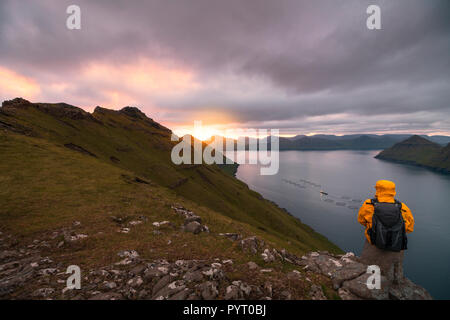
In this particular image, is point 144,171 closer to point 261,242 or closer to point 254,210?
point 254,210

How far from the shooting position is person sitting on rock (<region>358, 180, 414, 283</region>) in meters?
7.45

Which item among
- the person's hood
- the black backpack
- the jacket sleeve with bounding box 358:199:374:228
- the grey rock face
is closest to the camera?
the black backpack

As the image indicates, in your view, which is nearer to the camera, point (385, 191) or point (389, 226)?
point (389, 226)

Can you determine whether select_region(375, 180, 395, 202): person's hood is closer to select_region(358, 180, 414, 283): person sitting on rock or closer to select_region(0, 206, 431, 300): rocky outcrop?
select_region(358, 180, 414, 283): person sitting on rock

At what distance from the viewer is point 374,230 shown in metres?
7.88

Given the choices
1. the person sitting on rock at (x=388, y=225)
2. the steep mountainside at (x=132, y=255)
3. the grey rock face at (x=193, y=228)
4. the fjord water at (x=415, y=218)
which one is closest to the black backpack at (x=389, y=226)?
the person sitting on rock at (x=388, y=225)

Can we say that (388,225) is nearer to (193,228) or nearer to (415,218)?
(193,228)

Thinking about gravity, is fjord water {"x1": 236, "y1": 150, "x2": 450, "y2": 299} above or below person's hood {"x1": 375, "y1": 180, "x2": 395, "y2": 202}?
below

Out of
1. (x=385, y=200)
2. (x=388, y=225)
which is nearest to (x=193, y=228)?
(x=388, y=225)

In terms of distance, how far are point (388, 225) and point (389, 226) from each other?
0.25 ft

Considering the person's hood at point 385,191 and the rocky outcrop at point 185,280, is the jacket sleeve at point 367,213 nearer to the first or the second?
the person's hood at point 385,191

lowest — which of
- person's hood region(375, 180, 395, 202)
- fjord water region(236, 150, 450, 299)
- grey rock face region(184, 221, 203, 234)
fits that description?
fjord water region(236, 150, 450, 299)

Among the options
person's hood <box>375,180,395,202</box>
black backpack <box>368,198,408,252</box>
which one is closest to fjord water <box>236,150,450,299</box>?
black backpack <box>368,198,408,252</box>

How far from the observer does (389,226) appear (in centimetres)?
754
